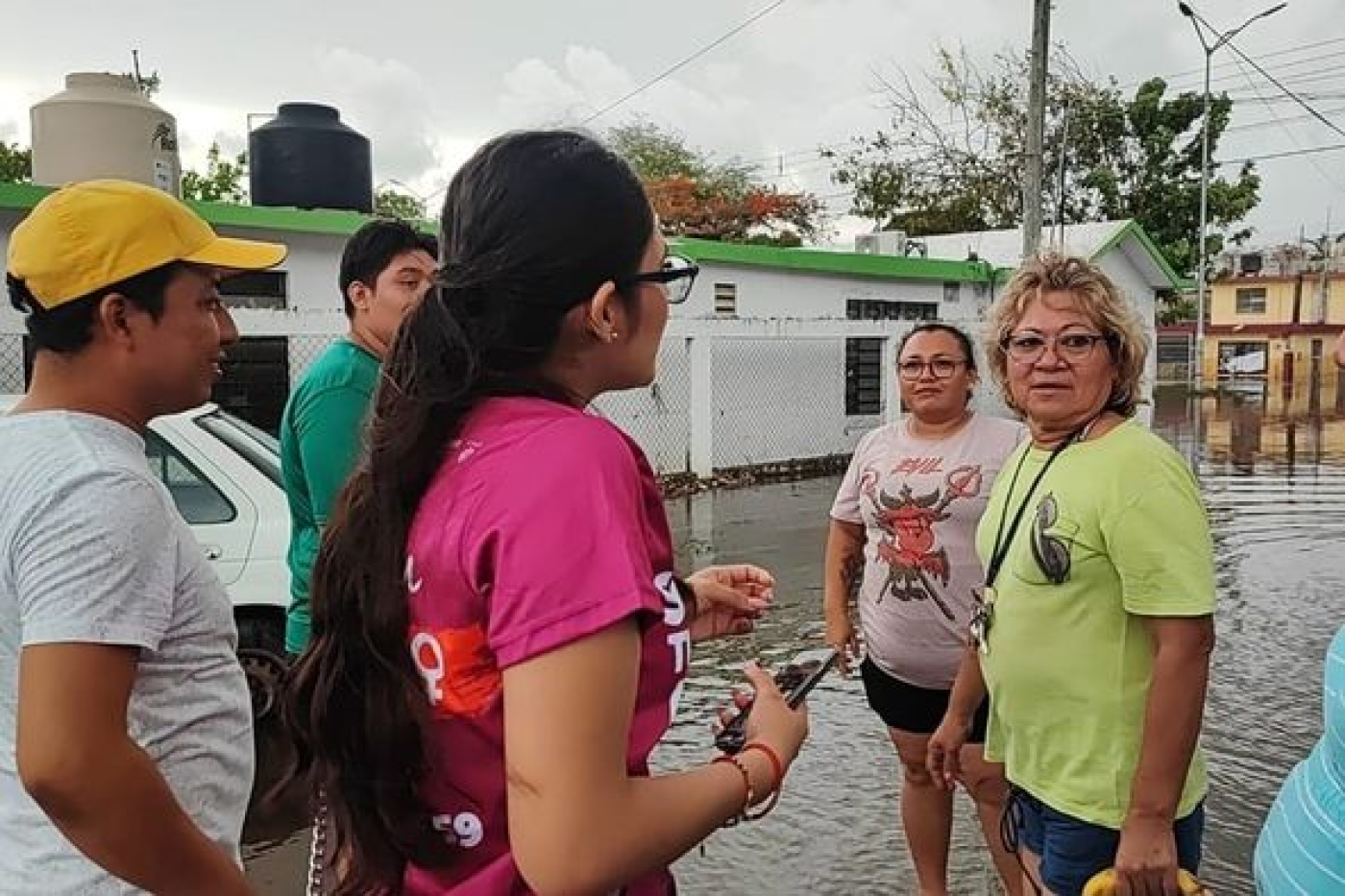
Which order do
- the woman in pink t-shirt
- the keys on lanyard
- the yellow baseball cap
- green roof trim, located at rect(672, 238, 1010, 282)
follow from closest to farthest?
the woman in pink t-shirt → the yellow baseball cap → the keys on lanyard → green roof trim, located at rect(672, 238, 1010, 282)

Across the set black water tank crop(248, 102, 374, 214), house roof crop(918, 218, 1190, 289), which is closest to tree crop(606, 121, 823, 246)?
house roof crop(918, 218, 1190, 289)

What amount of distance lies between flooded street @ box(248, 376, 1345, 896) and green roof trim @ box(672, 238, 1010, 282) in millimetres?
2975

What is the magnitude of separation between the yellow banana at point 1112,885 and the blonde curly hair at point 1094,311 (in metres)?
0.93

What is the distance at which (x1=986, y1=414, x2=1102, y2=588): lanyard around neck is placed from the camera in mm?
2379

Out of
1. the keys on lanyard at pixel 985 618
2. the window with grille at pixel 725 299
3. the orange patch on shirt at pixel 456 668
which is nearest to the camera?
the orange patch on shirt at pixel 456 668

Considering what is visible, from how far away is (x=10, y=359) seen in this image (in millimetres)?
7617

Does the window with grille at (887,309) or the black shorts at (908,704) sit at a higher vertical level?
the window with grille at (887,309)

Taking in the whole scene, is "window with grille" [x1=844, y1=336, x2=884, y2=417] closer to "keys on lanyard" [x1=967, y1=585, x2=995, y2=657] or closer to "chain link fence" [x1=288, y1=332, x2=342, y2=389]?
"chain link fence" [x1=288, y1=332, x2=342, y2=389]

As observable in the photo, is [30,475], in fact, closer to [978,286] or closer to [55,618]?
[55,618]

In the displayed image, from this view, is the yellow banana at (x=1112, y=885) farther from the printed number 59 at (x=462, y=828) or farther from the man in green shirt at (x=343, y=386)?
the man in green shirt at (x=343, y=386)

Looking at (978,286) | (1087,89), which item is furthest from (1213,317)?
(978,286)

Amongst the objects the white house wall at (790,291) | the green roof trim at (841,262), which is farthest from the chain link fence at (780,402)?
the green roof trim at (841,262)

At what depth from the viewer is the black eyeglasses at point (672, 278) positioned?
4.16 feet

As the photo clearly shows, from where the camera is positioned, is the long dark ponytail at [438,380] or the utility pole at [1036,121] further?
the utility pole at [1036,121]
